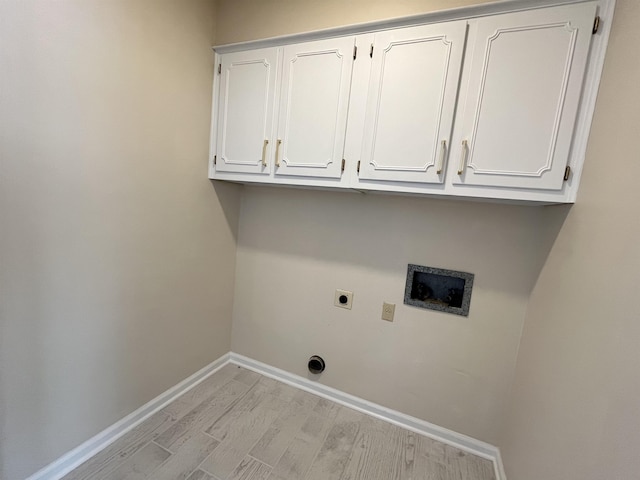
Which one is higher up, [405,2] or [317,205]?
[405,2]

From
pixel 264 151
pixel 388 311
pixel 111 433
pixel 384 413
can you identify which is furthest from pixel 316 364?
pixel 264 151

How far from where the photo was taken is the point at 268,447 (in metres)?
1.61

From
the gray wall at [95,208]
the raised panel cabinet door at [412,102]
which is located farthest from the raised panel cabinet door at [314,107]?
the gray wall at [95,208]

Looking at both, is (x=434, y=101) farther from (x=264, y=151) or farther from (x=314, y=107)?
(x=264, y=151)

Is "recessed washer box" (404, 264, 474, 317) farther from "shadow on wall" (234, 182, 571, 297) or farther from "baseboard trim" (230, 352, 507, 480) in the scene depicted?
"baseboard trim" (230, 352, 507, 480)

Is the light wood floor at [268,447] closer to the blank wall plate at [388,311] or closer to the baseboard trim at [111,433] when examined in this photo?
the baseboard trim at [111,433]

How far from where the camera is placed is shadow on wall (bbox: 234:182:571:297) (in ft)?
5.06

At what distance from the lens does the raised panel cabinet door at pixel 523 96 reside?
114 centimetres

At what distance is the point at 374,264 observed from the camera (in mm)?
1868

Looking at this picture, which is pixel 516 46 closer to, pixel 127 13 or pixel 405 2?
pixel 405 2

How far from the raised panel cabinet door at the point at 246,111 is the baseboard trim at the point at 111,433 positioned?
1.47 metres

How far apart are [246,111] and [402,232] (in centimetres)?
120

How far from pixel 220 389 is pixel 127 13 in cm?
221

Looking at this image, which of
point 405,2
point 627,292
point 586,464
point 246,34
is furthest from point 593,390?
point 246,34
